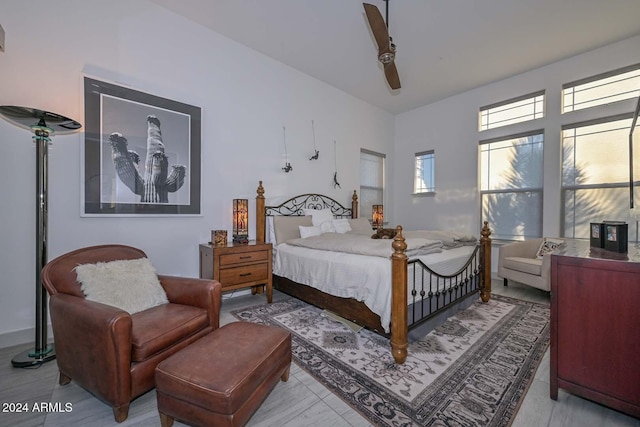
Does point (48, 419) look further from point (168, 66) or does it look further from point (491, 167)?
point (491, 167)

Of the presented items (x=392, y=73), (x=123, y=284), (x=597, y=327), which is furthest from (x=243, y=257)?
(x=597, y=327)

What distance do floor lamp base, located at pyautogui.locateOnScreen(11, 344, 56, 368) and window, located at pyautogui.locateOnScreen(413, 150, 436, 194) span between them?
5794 millimetres

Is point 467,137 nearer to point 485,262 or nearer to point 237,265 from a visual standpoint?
point 485,262

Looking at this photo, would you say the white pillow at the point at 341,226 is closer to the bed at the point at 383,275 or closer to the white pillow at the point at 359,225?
the white pillow at the point at 359,225

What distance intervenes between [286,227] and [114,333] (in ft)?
8.12

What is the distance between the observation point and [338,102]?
194 inches

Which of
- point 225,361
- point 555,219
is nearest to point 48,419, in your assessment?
point 225,361

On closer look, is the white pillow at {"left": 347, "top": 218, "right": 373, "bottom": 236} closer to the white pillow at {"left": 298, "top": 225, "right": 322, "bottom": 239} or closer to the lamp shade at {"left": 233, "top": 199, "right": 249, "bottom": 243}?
the white pillow at {"left": 298, "top": 225, "right": 322, "bottom": 239}

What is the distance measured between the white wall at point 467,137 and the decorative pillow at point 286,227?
119 inches

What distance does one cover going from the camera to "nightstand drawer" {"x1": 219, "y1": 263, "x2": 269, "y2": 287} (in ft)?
9.71

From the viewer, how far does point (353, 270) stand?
2.38 m

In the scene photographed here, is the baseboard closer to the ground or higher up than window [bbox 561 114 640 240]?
closer to the ground

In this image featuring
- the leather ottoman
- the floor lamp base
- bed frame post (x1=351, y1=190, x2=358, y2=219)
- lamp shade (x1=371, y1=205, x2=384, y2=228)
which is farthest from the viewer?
lamp shade (x1=371, y1=205, x2=384, y2=228)

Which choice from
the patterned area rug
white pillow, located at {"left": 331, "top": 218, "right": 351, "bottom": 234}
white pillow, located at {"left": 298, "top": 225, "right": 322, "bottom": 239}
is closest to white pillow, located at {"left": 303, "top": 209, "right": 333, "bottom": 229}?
white pillow, located at {"left": 331, "top": 218, "right": 351, "bottom": 234}
